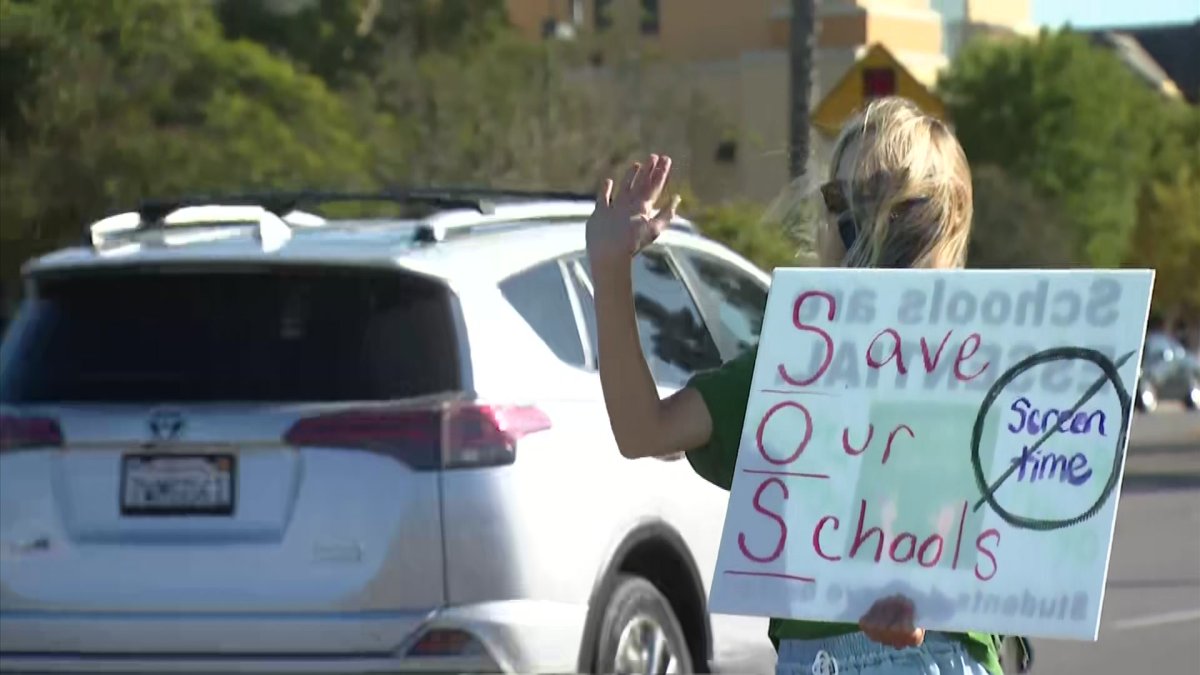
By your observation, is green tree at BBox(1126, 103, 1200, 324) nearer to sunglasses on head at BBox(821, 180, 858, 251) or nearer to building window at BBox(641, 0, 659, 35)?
building window at BBox(641, 0, 659, 35)

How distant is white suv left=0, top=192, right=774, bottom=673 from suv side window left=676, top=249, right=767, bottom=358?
714 mm

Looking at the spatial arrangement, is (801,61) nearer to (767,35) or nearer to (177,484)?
(177,484)

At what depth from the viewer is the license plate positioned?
19.2 feet

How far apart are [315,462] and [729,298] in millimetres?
2037

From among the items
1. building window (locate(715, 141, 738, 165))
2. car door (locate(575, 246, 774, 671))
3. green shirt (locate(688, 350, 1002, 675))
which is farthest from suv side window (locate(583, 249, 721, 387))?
building window (locate(715, 141, 738, 165))

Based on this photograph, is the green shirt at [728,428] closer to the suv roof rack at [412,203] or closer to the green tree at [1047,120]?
the suv roof rack at [412,203]

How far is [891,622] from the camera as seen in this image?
123 inches

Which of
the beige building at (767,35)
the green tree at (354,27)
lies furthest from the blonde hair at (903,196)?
the beige building at (767,35)

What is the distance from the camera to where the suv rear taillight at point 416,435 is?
5.80 m

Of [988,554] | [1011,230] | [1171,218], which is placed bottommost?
[1171,218]

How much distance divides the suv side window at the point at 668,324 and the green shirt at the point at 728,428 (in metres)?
3.20

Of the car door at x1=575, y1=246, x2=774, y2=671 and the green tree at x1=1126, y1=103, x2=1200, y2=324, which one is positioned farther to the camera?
the green tree at x1=1126, y1=103, x2=1200, y2=324

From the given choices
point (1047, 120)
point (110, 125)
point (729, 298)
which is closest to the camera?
point (729, 298)

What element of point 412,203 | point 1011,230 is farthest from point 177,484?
point 1011,230
